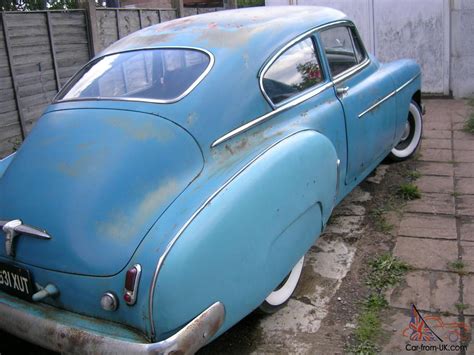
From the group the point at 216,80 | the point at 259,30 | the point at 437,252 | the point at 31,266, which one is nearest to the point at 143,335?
the point at 31,266

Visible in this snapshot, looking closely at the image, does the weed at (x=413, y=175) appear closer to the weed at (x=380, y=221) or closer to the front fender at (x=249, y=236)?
the weed at (x=380, y=221)

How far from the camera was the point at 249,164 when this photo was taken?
2.53 meters

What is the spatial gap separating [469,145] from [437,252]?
8.58ft

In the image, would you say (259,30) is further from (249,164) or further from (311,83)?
(249,164)

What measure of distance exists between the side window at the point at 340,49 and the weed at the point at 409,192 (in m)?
1.11

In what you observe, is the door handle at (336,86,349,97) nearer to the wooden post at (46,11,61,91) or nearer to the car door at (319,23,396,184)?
the car door at (319,23,396,184)

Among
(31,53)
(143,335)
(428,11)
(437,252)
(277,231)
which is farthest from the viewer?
(428,11)

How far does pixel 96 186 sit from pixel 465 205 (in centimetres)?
299

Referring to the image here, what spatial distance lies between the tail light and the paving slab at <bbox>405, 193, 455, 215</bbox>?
2.68m

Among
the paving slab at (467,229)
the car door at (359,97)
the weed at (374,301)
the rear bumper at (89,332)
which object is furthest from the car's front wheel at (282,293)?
the paving slab at (467,229)

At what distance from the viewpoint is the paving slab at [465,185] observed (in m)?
4.43

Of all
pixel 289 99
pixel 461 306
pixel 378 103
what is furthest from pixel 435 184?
pixel 289 99

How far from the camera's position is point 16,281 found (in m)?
2.47

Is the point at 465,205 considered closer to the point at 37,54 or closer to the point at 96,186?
the point at 96,186
